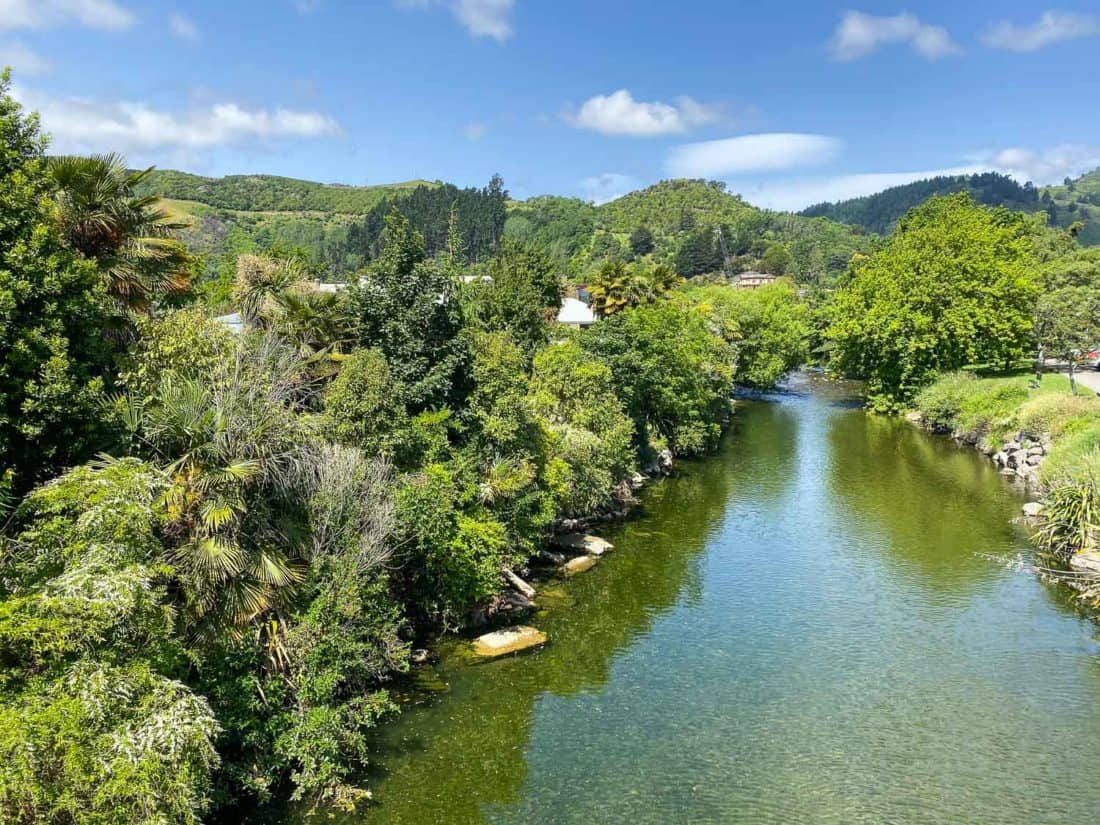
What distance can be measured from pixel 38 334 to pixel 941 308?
69.4m

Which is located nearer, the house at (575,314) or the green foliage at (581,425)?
the green foliage at (581,425)

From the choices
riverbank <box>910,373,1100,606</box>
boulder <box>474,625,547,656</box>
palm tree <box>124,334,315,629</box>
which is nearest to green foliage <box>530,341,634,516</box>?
boulder <box>474,625,547,656</box>

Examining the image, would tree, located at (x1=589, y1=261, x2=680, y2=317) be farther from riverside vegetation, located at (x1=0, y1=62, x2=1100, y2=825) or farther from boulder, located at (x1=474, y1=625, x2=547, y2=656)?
boulder, located at (x1=474, y1=625, x2=547, y2=656)

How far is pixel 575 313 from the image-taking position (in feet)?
280

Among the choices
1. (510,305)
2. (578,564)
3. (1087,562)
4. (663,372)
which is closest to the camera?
(1087,562)

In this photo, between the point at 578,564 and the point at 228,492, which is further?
the point at 578,564

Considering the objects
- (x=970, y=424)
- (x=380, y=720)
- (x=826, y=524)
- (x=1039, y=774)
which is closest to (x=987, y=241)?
(x=970, y=424)

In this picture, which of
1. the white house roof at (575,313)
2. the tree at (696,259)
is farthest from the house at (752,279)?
the white house roof at (575,313)

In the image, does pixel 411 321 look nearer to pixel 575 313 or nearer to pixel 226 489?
pixel 226 489

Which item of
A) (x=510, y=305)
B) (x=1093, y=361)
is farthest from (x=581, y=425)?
(x=1093, y=361)

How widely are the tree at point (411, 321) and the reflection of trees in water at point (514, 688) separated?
373 inches

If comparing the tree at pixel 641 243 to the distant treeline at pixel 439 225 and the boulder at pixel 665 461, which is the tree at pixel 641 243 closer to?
the distant treeline at pixel 439 225

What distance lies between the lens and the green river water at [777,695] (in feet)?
59.2

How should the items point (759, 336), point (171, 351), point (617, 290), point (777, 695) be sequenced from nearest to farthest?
1. point (171, 351)
2. point (777, 695)
3. point (617, 290)
4. point (759, 336)
